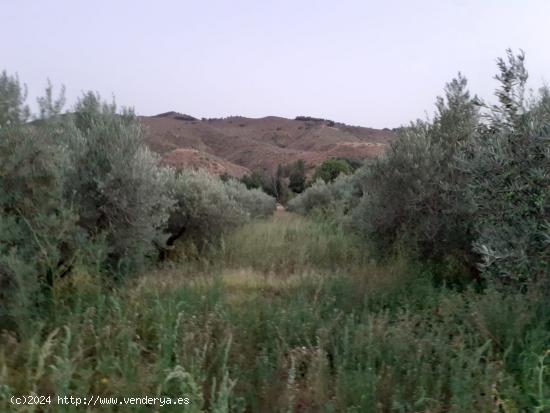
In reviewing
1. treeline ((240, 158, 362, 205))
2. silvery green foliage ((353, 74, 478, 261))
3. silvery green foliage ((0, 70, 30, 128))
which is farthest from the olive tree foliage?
treeline ((240, 158, 362, 205))

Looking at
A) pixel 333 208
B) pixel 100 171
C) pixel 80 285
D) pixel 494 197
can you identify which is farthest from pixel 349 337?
pixel 333 208

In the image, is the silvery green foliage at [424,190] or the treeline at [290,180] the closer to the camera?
the silvery green foliage at [424,190]

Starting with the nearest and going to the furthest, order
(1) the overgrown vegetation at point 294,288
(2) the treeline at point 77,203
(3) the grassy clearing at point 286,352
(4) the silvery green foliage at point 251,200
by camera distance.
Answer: (3) the grassy clearing at point 286,352 < (1) the overgrown vegetation at point 294,288 < (2) the treeline at point 77,203 < (4) the silvery green foliage at point 251,200

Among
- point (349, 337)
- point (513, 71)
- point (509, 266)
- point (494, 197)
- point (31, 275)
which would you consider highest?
point (513, 71)

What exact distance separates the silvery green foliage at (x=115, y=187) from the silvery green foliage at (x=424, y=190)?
378 cm

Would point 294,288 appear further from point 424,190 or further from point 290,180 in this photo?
point 290,180

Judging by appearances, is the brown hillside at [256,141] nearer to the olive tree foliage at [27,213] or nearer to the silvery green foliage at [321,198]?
the silvery green foliage at [321,198]

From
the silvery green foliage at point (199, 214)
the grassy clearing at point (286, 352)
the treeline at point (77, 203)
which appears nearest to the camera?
the grassy clearing at point (286, 352)

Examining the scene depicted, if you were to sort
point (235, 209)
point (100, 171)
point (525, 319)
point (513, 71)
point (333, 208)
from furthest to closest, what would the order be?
1. point (333, 208)
2. point (235, 209)
3. point (100, 171)
4. point (513, 71)
5. point (525, 319)

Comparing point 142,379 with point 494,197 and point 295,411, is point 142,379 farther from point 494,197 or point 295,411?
point 494,197

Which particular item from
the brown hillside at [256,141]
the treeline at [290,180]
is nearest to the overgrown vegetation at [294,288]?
the treeline at [290,180]

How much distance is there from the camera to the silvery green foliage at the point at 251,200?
1659 cm

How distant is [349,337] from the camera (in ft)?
15.9

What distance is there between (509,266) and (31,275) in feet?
15.8
